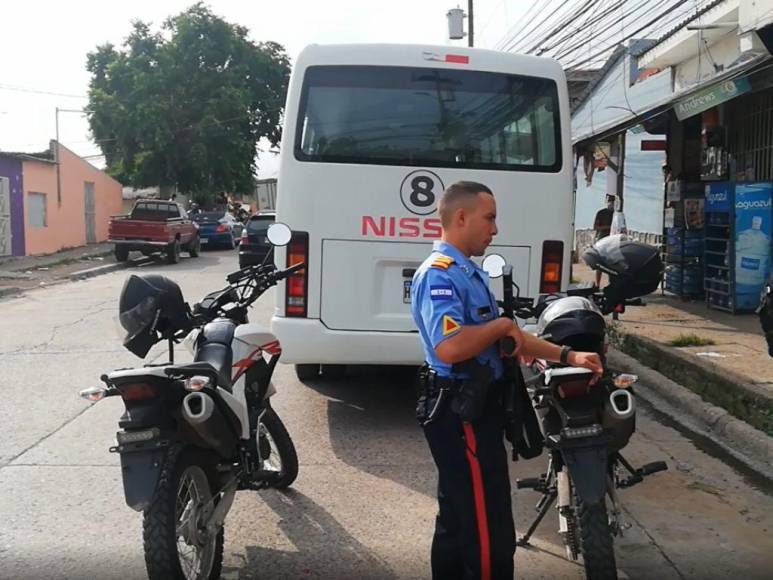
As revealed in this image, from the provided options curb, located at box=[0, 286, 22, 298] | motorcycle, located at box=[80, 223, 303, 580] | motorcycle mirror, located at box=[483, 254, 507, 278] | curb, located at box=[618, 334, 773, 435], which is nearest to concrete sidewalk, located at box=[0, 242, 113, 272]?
curb, located at box=[0, 286, 22, 298]

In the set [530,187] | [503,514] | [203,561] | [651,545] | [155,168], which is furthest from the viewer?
[155,168]

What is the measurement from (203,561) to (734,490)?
3.29 metres

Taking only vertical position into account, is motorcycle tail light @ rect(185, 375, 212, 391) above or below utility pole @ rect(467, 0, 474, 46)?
below

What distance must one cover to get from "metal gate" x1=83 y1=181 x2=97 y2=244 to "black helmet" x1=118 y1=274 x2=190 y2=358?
2660 cm

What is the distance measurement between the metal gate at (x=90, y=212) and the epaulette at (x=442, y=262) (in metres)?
27.9

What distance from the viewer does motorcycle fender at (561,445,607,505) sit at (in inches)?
127

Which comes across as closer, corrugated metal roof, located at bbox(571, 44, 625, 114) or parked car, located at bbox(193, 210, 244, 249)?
corrugated metal roof, located at bbox(571, 44, 625, 114)

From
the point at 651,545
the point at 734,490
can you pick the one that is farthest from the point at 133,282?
the point at 734,490

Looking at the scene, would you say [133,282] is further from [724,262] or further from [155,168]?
[155,168]

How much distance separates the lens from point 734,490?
4.95 m

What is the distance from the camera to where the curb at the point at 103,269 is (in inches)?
760

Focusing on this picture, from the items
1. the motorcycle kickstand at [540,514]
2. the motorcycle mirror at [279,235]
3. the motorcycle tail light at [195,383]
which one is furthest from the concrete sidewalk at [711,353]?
the motorcycle tail light at [195,383]

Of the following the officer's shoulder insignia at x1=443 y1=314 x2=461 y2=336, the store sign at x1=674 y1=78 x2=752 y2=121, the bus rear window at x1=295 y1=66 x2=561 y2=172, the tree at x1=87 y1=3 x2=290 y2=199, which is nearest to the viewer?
the officer's shoulder insignia at x1=443 y1=314 x2=461 y2=336

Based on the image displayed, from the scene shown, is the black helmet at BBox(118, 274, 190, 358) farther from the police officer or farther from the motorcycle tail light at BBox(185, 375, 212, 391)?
the police officer
